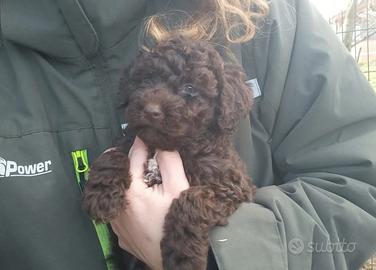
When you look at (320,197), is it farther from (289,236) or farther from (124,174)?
(124,174)

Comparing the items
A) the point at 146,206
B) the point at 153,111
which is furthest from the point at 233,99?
the point at 146,206

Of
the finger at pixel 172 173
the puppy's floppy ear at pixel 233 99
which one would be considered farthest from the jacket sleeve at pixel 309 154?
the finger at pixel 172 173

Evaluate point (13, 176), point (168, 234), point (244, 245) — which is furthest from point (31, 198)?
point (244, 245)

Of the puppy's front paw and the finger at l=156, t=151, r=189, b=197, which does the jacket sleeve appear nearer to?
the finger at l=156, t=151, r=189, b=197

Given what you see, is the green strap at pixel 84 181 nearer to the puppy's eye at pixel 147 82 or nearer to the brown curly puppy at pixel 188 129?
the brown curly puppy at pixel 188 129

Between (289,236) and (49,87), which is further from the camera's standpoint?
(49,87)
